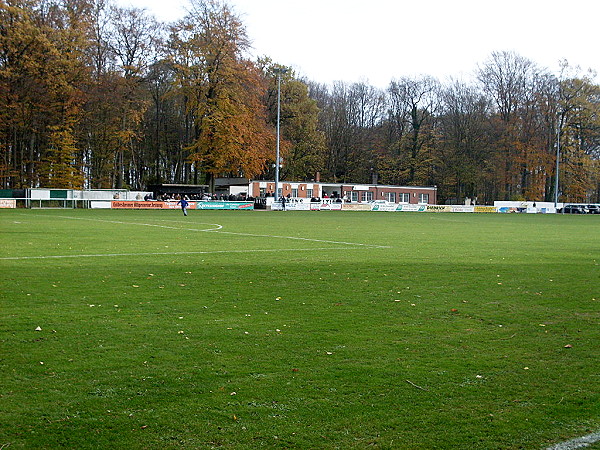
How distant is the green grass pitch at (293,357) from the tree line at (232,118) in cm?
4593

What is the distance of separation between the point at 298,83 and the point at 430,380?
253ft

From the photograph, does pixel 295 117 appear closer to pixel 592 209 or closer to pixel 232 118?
pixel 232 118

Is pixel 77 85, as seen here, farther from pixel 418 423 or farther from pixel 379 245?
pixel 418 423

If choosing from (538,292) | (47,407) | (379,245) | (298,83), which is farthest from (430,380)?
(298,83)

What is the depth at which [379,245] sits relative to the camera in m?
21.5

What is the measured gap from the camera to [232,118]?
2430 inches

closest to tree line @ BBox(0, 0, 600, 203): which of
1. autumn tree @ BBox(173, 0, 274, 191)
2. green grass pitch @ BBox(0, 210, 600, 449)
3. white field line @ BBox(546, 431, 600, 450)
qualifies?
autumn tree @ BBox(173, 0, 274, 191)

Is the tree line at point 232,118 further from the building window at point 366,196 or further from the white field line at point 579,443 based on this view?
the white field line at point 579,443

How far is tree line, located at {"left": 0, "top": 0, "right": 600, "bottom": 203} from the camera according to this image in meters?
56.1

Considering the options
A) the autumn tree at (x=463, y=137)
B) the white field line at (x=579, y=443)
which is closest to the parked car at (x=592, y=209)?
the autumn tree at (x=463, y=137)

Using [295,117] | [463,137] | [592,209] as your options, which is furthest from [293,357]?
[463,137]

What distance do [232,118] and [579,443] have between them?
194 ft

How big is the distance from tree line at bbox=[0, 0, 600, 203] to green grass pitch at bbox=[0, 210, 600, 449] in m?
45.9

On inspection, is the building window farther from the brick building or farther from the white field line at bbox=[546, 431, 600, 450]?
the white field line at bbox=[546, 431, 600, 450]
